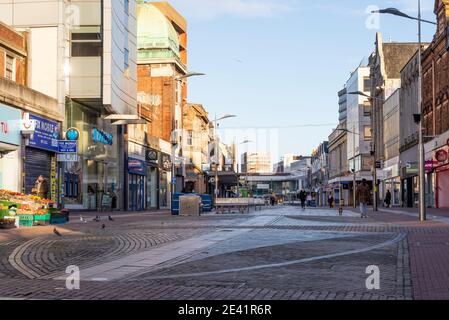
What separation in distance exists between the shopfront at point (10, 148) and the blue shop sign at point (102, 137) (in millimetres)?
11241

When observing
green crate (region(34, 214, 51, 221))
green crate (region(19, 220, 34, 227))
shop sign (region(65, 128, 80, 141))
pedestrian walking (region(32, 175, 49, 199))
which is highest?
shop sign (region(65, 128, 80, 141))

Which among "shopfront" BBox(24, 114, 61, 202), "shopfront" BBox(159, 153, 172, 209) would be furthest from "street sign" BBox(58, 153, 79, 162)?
"shopfront" BBox(159, 153, 172, 209)

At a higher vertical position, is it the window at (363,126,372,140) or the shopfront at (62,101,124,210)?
the window at (363,126,372,140)

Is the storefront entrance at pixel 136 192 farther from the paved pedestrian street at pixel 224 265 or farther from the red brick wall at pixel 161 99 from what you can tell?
the paved pedestrian street at pixel 224 265

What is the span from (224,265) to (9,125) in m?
21.0

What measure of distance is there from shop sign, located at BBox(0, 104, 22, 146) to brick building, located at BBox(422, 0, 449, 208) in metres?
27.5

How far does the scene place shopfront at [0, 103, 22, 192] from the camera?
2870 centimetres

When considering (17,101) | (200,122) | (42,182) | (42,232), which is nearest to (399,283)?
(42,232)

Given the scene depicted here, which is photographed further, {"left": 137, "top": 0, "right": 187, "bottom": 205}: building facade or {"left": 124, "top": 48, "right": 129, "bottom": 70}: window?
{"left": 137, "top": 0, "right": 187, "bottom": 205}: building facade

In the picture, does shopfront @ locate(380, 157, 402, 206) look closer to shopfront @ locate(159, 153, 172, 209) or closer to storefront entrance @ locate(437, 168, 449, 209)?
storefront entrance @ locate(437, 168, 449, 209)

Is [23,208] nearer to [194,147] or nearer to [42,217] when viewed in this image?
[42,217]

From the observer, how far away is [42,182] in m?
27.4

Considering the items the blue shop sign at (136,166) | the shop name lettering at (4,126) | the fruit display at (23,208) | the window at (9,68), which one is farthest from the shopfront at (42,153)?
the blue shop sign at (136,166)
